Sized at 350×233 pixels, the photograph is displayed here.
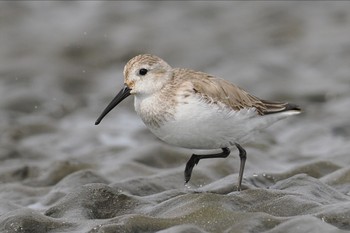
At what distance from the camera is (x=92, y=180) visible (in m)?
7.95

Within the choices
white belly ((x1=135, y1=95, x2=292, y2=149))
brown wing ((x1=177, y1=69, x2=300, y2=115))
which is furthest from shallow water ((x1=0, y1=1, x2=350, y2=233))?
brown wing ((x1=177, y1=69, x2=300, y2=115))

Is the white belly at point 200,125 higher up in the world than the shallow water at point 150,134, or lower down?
higher up

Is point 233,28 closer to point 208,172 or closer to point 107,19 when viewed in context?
point 107,19

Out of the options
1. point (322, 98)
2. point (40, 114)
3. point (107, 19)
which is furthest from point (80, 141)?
point (107, 19)

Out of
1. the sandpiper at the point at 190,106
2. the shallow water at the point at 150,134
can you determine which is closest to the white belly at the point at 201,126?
the sandpiper at the point at 190,106

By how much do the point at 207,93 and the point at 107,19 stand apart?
827 centimetres

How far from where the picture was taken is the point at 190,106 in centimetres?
668

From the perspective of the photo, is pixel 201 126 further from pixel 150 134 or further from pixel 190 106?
pixel 150 134

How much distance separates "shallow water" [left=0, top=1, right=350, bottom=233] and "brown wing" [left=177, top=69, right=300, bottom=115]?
2.32 feet

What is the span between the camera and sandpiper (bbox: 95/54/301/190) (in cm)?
668

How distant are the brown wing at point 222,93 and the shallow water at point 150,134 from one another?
27.8 inches

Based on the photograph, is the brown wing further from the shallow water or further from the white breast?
the shallow water

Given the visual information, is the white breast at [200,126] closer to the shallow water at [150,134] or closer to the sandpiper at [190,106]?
the sandpiper at [190,106]

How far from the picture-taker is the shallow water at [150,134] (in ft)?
19.9
